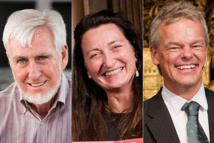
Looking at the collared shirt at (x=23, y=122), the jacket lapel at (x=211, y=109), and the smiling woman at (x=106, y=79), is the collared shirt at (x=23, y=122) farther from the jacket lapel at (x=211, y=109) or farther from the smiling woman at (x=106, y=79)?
the jacket lapel at (x=211, y=109)

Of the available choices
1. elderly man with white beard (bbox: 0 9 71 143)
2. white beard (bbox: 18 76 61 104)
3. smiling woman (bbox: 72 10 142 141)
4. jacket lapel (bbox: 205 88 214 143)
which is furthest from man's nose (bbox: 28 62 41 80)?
jacket lapel (bbox: 205 88 214 143)

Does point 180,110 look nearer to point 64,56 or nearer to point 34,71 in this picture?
point 64,56

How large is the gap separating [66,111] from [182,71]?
149cm

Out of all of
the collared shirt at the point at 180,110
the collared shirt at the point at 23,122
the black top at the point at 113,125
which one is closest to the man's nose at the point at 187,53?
the collared shirt at the point at 180,110

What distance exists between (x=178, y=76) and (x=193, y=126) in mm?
623

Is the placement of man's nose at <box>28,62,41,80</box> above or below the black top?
above

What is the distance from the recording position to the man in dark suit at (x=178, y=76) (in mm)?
3906

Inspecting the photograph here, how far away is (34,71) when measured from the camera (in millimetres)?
3074

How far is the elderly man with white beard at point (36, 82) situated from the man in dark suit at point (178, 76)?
1.20 m

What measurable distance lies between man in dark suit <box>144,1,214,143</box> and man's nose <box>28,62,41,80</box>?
1.53 metres

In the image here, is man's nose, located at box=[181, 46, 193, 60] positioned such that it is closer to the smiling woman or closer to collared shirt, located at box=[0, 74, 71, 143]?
the smiling woman

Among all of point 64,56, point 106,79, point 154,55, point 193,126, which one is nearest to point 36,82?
point 64,56

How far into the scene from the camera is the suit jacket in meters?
3.90

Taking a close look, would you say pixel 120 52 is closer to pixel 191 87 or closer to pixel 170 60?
pixel 170 60
